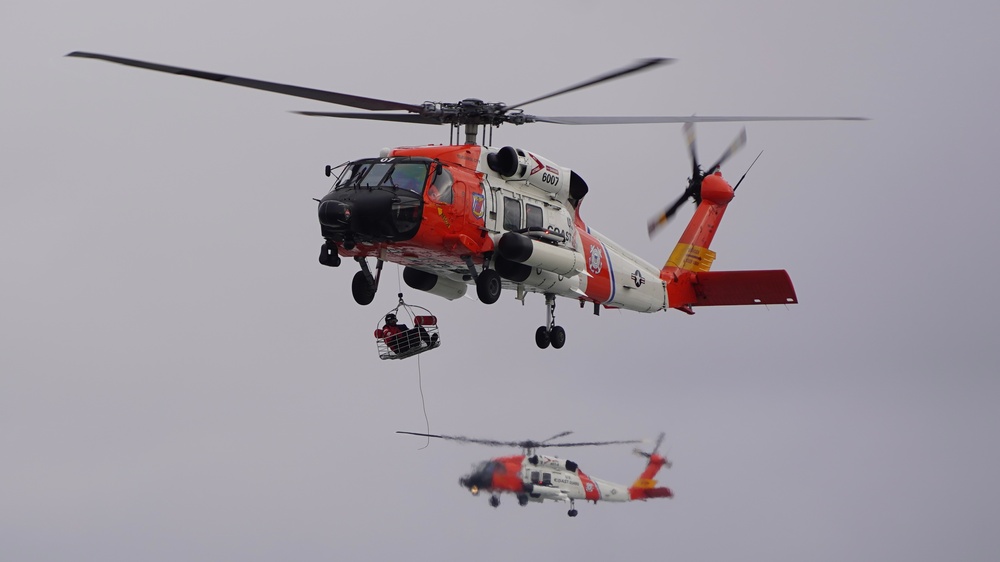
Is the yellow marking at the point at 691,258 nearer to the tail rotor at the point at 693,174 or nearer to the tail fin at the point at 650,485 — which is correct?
the tail rotor at the point at 693,174

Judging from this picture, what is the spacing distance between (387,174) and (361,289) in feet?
8.19

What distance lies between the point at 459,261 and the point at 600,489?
34.9 m

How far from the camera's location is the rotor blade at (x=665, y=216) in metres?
28.4

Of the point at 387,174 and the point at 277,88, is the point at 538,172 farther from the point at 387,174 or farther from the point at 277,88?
the point at 277,88

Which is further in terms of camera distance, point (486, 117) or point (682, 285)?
point (682, 285)

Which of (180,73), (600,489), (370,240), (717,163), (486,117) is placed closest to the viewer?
(180,73)

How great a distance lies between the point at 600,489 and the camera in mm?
57156

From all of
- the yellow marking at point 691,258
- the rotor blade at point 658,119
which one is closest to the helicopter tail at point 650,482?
the yellow marking at point 691,258

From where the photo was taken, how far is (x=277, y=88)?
2138 cm

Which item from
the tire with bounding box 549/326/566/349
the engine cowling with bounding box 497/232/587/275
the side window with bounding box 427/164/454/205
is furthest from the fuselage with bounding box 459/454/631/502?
the side window with bounding box 427/164/454/205

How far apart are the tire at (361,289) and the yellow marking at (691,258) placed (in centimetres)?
789

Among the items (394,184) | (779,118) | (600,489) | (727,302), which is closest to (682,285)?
(727,302)

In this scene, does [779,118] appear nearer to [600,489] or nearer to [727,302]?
[727,302]

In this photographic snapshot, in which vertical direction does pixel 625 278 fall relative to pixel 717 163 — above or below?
below
